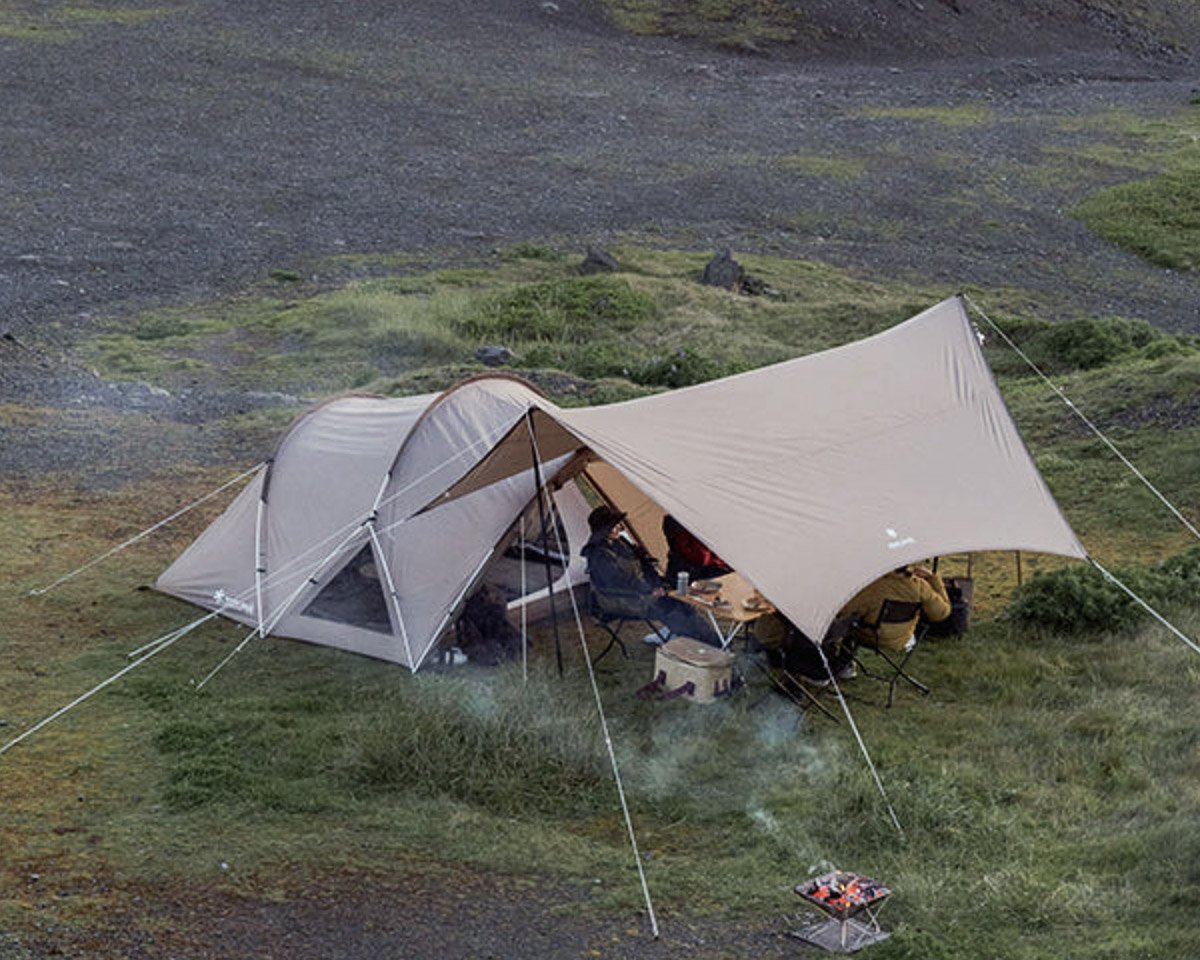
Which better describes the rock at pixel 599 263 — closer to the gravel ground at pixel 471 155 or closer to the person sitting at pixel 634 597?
the gravel ground at pixel 471 155

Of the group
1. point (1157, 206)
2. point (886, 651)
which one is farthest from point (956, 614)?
point (1157, 206)

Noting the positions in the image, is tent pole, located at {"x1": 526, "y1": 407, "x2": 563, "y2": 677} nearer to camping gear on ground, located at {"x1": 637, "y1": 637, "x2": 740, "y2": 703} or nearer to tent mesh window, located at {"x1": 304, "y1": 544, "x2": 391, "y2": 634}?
camping gear on ground, located at {"x1": 637, "y1": 637, "x2": 740, "y2": 703}

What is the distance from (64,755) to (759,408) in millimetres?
5347

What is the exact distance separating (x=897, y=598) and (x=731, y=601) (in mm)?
1141

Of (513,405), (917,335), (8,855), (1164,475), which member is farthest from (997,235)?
(8,855)

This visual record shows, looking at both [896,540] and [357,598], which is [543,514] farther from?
[896,540]

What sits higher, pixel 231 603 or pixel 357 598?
pixel 357 598

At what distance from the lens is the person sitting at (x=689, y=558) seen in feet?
42.7

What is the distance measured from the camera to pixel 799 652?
1166 cm

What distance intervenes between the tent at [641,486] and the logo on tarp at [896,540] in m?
0.01

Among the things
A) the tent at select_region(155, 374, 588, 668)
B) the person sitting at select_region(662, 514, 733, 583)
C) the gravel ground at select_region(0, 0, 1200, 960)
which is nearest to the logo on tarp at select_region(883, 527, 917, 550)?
the person sitting at select_region(662, 514, 733, 583)

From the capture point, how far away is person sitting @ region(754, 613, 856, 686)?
11.7m

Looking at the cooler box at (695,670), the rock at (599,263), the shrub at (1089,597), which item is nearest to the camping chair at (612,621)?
the cooler box at (695,670)

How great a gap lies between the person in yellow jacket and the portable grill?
3450mm
